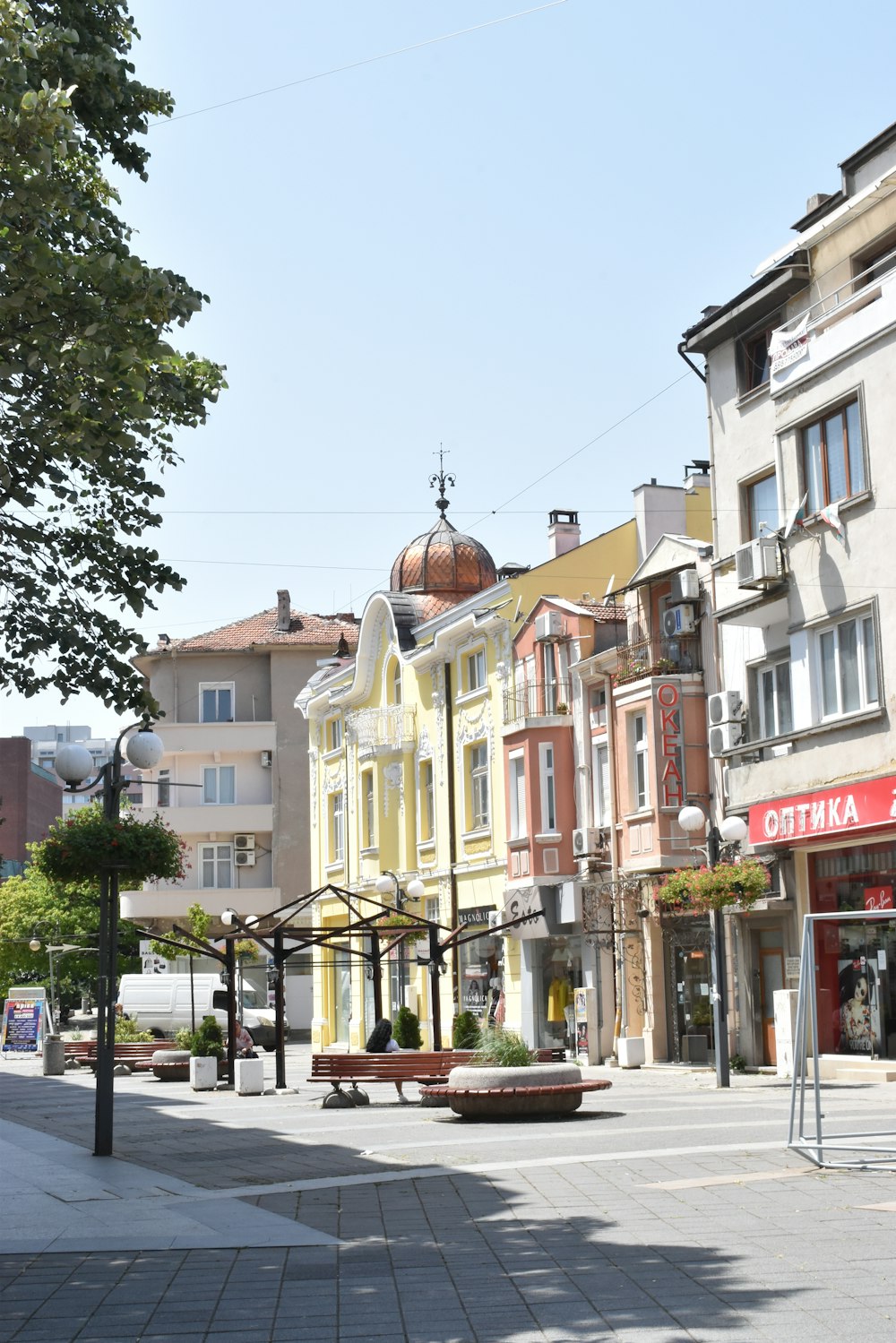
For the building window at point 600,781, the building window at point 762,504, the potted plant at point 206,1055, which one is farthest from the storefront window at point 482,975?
the building window at point 762,504

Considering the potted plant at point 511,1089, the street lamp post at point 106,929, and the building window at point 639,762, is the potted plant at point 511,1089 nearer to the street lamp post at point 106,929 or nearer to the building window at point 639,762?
the street lamp post at point 106,929

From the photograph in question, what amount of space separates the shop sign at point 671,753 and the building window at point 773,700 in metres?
2.64

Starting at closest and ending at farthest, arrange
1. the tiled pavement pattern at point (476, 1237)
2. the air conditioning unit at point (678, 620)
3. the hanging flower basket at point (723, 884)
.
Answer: the tiled pavement pattern at point (476, 1237)
the hanging flower basket at point (723, 884)
the air conditioning unit at point (678, 620)

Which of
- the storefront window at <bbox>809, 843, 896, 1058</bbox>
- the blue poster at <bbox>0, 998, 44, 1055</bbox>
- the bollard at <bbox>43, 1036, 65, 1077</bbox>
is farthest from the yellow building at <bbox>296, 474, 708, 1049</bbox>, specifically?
the storefront window at <bbox>809, 843, 896, 1058</bbox>

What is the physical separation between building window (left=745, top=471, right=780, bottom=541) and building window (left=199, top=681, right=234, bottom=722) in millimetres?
34388

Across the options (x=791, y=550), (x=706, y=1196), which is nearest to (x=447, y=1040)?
(x=791, y=550)

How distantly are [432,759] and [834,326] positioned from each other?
2034cm

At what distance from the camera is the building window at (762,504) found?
26609 millimetres

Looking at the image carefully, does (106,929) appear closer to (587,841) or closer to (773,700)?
(773,700)


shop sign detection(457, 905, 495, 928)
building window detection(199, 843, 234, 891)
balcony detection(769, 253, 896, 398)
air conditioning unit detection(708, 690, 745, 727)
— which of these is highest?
balcony detection(769, 253, 896, 398)

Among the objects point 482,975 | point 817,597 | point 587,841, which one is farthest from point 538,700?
point 817,597

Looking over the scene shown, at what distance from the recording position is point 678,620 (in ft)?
98.3

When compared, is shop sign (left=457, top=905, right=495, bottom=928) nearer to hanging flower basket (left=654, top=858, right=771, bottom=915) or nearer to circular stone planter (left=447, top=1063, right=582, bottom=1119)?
hanging flower basket (left=654, top=858, right=771, bottom=915)

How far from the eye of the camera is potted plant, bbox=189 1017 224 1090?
26219 millimetres
